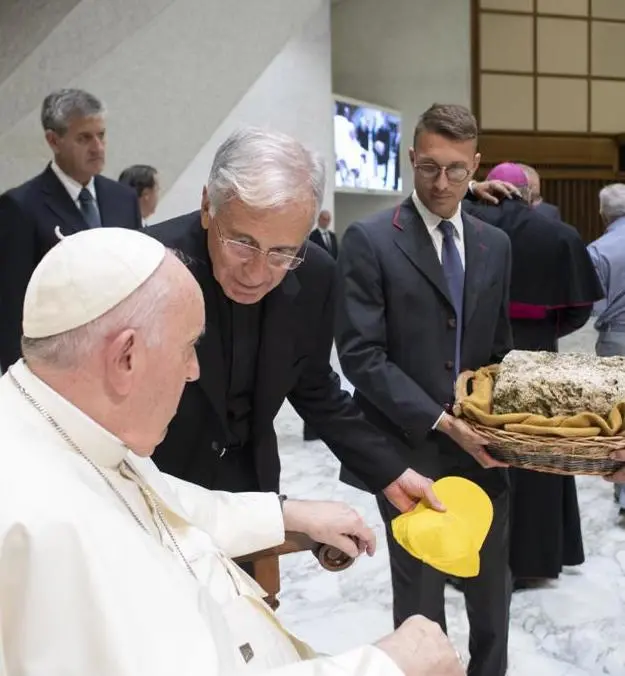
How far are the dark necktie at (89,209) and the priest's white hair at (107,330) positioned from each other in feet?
7.55

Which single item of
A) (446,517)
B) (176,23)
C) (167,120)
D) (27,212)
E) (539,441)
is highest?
(176,23)

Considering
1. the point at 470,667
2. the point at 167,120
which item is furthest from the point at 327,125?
the point at 470,667

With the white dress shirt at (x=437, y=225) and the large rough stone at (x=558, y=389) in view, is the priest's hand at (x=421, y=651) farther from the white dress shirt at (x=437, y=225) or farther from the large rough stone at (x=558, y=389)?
the white dress shirt at (x=437, y=225)

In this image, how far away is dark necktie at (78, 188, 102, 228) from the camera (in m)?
3.29

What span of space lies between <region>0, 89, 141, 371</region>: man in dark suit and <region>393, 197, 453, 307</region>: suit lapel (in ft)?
4.59

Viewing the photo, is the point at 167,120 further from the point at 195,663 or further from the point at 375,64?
the point at 375,64

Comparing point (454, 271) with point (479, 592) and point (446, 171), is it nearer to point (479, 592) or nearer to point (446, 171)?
point (446, 171)

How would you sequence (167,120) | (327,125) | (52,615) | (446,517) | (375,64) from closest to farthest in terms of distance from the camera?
(52,615) < (446,517) < (167,120) < (327,125) < (375,64)

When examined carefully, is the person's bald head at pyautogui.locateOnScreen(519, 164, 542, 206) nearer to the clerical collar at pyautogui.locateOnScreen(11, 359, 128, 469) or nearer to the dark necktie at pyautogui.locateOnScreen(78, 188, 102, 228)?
the dark necktie at pyautogui.locateOnScreen(78, 188, 102, 228)

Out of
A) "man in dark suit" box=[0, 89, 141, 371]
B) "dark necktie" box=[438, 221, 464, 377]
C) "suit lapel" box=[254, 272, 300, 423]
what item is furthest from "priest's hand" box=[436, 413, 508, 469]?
"man in dark suit" box=[0, 89, 141, 371]

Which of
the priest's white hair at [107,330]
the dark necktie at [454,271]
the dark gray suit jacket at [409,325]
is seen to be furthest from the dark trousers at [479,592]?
the priest's white hair at [107,330]

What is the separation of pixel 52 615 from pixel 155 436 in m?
0.28

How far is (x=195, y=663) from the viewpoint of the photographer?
1.00 m

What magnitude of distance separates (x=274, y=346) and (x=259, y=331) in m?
0.05
